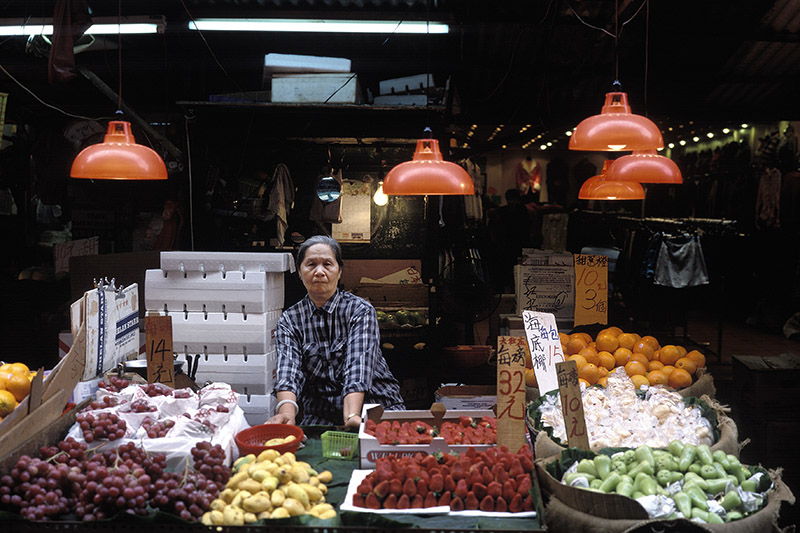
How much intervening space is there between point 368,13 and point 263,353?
3.69 metres

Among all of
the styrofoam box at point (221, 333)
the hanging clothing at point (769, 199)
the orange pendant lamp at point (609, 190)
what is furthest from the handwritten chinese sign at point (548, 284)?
the hanging clothing at point (769, 199)

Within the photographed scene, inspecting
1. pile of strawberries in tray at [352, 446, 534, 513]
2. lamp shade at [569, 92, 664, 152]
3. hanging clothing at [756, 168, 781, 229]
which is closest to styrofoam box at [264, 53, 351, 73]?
lamp shade at [569, 92, 664, 152]

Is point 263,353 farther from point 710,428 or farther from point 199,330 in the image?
point 710,428

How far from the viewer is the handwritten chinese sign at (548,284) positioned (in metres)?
5.90

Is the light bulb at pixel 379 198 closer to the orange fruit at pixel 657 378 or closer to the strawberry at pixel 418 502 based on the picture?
the orange fruit at pixel 657 378

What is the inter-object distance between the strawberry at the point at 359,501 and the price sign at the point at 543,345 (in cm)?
132

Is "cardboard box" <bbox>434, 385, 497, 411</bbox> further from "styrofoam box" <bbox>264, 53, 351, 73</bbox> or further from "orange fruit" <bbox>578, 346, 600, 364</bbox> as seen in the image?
"styrofoam box" <bbox>264, 53, 351, 73</bbox>

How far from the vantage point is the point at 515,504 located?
2320 millimetres

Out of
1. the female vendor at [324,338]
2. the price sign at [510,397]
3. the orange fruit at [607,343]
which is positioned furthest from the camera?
the orange fruit at [607,343]

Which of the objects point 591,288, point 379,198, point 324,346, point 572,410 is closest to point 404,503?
point 572,410

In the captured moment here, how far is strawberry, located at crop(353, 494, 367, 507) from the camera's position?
93.3 inches

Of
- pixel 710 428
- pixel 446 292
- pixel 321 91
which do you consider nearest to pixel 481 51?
pixel 321 91

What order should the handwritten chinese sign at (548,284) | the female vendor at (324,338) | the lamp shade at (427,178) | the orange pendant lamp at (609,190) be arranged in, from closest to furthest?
the lamp shade at (427,178) → the female vendor at (324,338) → the orange pendant lamp at (609,190) → the handwritten chinese sign at (548,284)

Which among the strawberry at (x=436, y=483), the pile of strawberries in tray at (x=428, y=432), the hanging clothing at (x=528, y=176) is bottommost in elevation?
the strawberry at (x=436, y=483)
